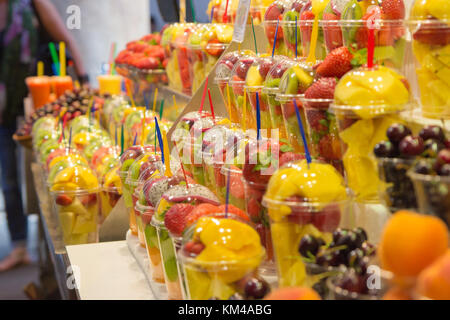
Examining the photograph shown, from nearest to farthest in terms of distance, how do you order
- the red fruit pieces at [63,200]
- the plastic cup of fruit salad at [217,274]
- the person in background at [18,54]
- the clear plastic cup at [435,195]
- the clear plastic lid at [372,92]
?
the clear plastic cup at [435,195] < the plastic cup of fruit salad at [217,274] < the clear plastic lid at [372,92] < the red fruit pieces at [63,200] < the person in background at [18,54]

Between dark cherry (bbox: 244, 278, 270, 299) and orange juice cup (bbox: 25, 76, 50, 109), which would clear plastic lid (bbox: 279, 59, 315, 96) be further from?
orange juice cup (bbox: 25, 76, 50, 109)

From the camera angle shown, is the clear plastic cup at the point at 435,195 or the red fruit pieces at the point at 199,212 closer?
the clear plastic cup at the point at 435,195

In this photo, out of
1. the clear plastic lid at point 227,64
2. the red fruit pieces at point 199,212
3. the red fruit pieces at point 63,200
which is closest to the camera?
the red fruit pieces at point 199,212

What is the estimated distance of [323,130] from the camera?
1.44 metres

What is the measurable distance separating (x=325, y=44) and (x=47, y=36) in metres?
4.53

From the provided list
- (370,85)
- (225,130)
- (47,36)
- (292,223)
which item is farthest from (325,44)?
(47,36)

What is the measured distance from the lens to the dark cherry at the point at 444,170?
35.9 inches

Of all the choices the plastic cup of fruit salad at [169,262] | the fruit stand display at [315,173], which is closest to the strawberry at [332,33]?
the fruit stand display at [315,173]

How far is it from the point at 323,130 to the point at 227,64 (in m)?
0.80

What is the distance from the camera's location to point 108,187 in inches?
103

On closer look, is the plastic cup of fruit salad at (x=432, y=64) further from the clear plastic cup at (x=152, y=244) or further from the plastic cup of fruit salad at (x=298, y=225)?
the clear plastic cup at (x=152, y=244)

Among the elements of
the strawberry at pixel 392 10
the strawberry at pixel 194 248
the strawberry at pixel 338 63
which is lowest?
the strawberry at pixel 194 248

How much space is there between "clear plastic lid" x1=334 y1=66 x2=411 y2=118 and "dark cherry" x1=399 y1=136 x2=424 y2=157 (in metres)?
0.20

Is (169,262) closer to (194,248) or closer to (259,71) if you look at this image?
(194,248)
